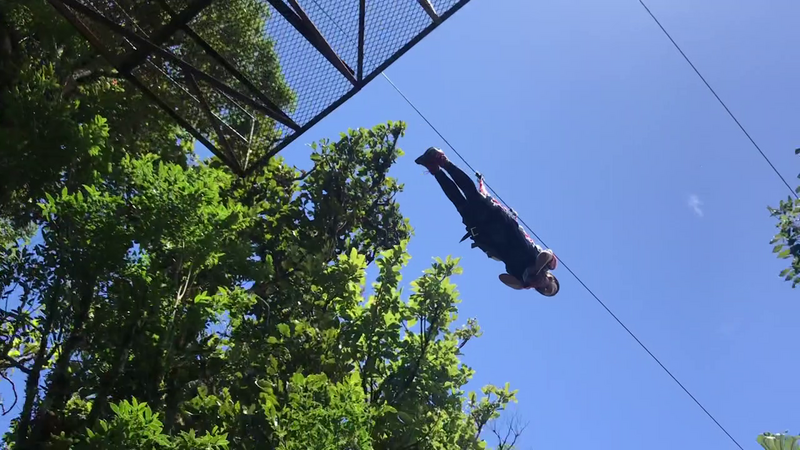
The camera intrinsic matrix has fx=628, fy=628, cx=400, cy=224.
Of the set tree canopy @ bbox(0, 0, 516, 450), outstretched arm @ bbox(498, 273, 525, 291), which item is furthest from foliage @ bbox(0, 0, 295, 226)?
outstretched arm @ bbox(498, 273, 525, 291)

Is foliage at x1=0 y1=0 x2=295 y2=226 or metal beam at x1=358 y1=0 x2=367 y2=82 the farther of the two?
foliage at x1=0 y1=0 x2=295 y2=226

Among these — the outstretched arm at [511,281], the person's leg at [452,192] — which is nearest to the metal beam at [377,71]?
the person's leg at [452,192]

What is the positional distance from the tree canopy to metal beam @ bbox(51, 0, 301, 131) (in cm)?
100

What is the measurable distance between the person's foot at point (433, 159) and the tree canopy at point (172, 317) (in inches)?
65.7

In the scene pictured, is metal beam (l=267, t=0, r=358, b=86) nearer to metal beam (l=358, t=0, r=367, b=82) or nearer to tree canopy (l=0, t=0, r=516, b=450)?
metal beam (l=358, t=0, r=367, b=82)

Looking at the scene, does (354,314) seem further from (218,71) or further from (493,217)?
(218,71)

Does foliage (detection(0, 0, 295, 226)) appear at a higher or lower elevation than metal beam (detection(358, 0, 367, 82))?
higher

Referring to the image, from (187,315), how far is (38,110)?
2.74 m

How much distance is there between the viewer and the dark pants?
8516mm

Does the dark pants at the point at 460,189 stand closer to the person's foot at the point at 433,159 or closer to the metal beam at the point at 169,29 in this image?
the person's foot at the point at 433,159

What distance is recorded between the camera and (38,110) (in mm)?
6344

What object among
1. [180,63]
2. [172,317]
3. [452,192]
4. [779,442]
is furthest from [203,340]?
[779,442]

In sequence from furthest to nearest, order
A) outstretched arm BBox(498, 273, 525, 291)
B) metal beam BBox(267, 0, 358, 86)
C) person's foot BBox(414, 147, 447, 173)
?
outstretched arm BBox(498, 273, 525, 291) → person's foot BBox(414, 147, 447, 173) → metal beam BBox(267, 0, 358, 86)

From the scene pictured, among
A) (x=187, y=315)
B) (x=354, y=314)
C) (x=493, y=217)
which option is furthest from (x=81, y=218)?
(x=493, y=217)
